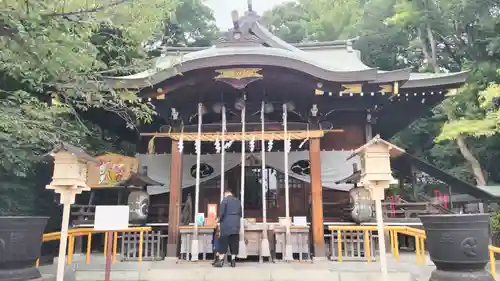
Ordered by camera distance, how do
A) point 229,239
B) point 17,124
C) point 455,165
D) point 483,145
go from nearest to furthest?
point 17,124 → point 229,239 → point 483,145 → point 455,165

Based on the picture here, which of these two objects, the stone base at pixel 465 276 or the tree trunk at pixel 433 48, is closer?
the stone base at pixel 465 276

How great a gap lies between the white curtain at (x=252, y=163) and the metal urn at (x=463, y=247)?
5852 millimetres

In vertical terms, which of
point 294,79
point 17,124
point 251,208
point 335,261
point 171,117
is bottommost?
point 335,261

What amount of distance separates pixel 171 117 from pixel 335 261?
4663 mm

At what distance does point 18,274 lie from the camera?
13.5 ft

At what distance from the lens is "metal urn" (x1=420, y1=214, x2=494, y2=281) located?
356 centimetres

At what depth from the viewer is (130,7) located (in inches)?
192

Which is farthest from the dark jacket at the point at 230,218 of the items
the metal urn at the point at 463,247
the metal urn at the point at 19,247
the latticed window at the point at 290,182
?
the latticed window at the point at 290,182

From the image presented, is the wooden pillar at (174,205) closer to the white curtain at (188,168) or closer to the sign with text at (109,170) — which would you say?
the white curtain at (188,168)

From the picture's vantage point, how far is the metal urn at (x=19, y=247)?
4039mm

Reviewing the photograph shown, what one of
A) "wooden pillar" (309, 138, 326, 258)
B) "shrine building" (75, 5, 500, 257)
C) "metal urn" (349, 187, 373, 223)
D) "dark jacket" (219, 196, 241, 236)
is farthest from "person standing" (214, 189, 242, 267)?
"metal urn" (349, 187, 373, 223)

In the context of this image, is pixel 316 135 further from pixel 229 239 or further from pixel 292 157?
pixel 229 239

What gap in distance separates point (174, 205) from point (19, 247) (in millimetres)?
3912

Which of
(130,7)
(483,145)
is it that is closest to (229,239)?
(130,7)
